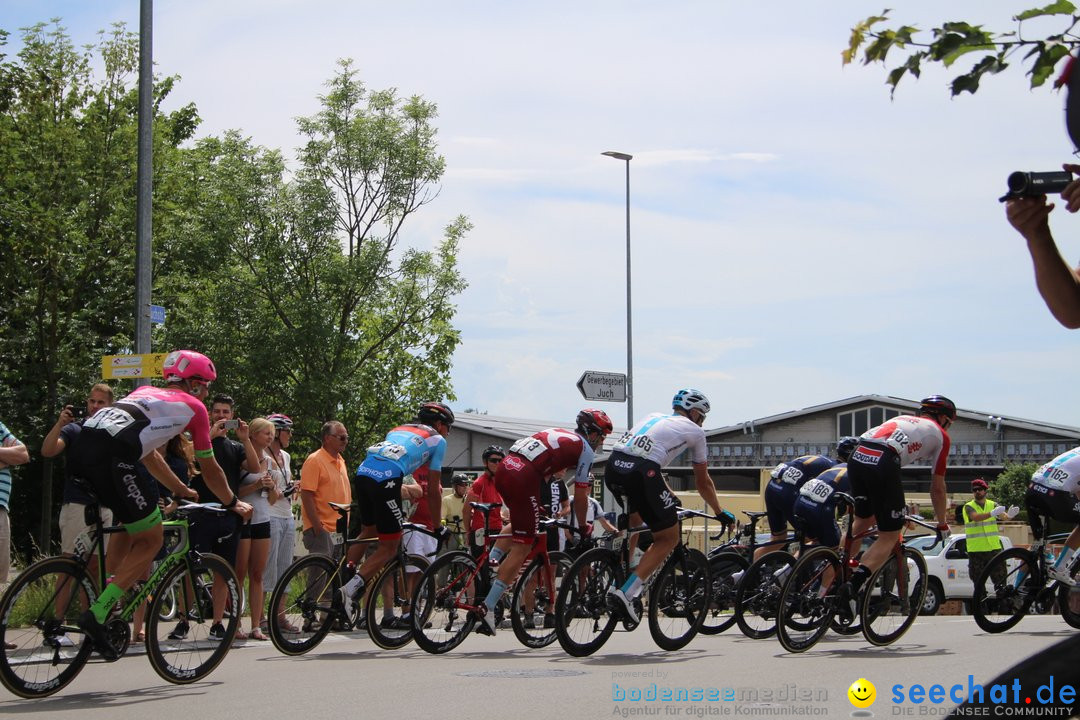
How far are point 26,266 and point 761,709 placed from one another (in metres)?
18.8

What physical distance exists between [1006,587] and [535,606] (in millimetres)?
4399

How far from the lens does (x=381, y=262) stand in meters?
22.7

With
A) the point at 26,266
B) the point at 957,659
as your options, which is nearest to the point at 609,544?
the point at 957,659

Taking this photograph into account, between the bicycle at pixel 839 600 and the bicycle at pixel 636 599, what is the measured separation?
0.76m

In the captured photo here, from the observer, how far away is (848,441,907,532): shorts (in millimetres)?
9844

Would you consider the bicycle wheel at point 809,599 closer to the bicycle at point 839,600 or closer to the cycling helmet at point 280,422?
the bicycle at point 839,600

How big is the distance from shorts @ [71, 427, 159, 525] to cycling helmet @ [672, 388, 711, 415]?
4.32 metres

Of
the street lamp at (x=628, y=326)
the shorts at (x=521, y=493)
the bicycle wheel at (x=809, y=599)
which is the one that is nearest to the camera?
the bicycle wheel at (x=809, y=599)

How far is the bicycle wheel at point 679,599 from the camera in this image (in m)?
9.70

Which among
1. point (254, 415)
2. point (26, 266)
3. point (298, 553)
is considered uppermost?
point (26, 266)

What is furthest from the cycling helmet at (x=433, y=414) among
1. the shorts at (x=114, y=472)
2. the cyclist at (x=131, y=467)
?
the shorts at (x=114, y=472)

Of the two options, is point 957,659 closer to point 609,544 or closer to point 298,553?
point 609,544

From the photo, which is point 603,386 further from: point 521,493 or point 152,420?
point 152,420

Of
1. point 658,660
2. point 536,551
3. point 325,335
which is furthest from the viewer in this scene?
point 325,335
